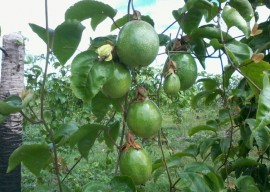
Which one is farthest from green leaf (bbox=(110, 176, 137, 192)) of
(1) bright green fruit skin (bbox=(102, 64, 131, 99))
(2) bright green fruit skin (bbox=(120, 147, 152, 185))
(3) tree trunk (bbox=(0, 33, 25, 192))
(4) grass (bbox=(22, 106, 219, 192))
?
(3) tree trunk (bbox=(0, 33, 25, 192))

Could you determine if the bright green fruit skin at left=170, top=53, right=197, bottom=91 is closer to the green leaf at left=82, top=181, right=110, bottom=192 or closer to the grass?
the green leaf at left=82, top=181, right=110, bottom=192

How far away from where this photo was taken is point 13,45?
280 cm

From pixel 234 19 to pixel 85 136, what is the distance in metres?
0.46

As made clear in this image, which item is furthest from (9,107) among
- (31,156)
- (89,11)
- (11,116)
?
(11,116)

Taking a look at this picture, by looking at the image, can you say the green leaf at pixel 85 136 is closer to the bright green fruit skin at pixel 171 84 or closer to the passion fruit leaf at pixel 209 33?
the bright green fruit skin at pixel 171 84

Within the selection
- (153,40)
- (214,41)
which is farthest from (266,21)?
Answer: (153,40)

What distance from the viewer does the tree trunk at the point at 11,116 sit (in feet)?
9.04

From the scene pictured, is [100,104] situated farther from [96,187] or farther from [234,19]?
[234,19]

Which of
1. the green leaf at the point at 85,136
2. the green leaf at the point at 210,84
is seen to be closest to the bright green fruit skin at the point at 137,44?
the green leaf at the point at 85,136

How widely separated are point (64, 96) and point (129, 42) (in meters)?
3.74

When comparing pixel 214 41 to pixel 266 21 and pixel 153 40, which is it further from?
pixel 266 21

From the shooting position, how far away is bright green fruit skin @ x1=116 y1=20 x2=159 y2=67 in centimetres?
79

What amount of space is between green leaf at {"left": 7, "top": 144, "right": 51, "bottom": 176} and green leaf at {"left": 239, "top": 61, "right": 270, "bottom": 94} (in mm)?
510

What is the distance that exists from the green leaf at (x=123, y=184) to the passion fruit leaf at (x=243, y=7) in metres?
0.47
